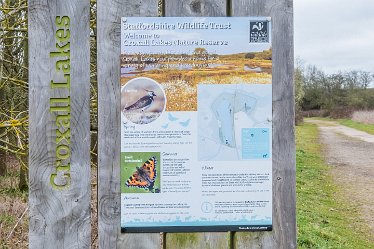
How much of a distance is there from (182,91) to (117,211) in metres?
0.68

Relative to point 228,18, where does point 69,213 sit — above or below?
below

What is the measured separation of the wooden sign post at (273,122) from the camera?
Result: 250 centimetres

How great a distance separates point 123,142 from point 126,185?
0.71 ft

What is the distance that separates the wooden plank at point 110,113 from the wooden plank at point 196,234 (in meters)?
0.11

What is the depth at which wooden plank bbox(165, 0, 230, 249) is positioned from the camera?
2512mm

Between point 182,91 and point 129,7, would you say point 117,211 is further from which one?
point 129,7

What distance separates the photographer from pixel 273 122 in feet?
8.32

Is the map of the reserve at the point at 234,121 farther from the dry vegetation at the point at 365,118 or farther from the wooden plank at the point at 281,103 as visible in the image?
the dry vegetation at the point at 365,118

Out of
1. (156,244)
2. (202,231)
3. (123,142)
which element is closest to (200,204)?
(202,231)

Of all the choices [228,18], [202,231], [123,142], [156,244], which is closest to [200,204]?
[202,231]

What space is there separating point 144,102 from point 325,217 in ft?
24.7

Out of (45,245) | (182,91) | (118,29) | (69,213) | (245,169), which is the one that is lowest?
(45,245)

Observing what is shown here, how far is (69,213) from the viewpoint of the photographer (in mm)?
2541

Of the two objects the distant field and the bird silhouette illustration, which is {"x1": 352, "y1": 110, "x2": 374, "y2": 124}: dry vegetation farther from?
the bird silhouette illustration
